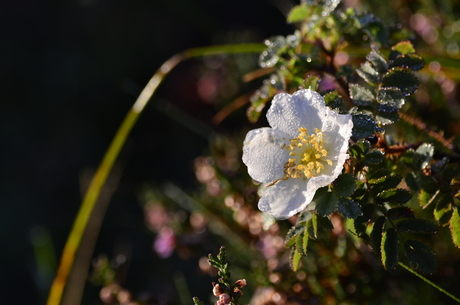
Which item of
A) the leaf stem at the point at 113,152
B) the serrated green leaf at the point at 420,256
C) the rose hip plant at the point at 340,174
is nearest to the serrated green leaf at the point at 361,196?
the rose hip plant at the point at 340,174

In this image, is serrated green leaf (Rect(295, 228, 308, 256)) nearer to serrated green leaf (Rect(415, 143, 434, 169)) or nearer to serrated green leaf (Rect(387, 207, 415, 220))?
serrated green leaf (Rect(387, 207, 415, 220))

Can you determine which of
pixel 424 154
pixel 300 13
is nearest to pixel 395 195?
pixel 424 154

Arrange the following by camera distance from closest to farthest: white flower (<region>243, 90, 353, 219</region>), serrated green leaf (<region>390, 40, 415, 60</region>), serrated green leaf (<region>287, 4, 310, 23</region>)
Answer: white flower (<region>243, 90, 353, 219</region>), serrated green leaf (<region>390, 40, 415, 60</region>), serrated green leaf (<region>287, 4, 310, 23</region>)

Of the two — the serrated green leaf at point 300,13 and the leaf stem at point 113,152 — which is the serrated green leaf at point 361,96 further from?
the leaf stem at point 113,152

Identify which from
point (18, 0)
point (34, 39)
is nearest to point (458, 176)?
point (34, 39)

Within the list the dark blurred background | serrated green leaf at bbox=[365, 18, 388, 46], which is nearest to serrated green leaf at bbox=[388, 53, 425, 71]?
serrated green leaf at bbox=[365, 18, 388, 46]

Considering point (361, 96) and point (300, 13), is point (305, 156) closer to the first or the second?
point (361, 96)
